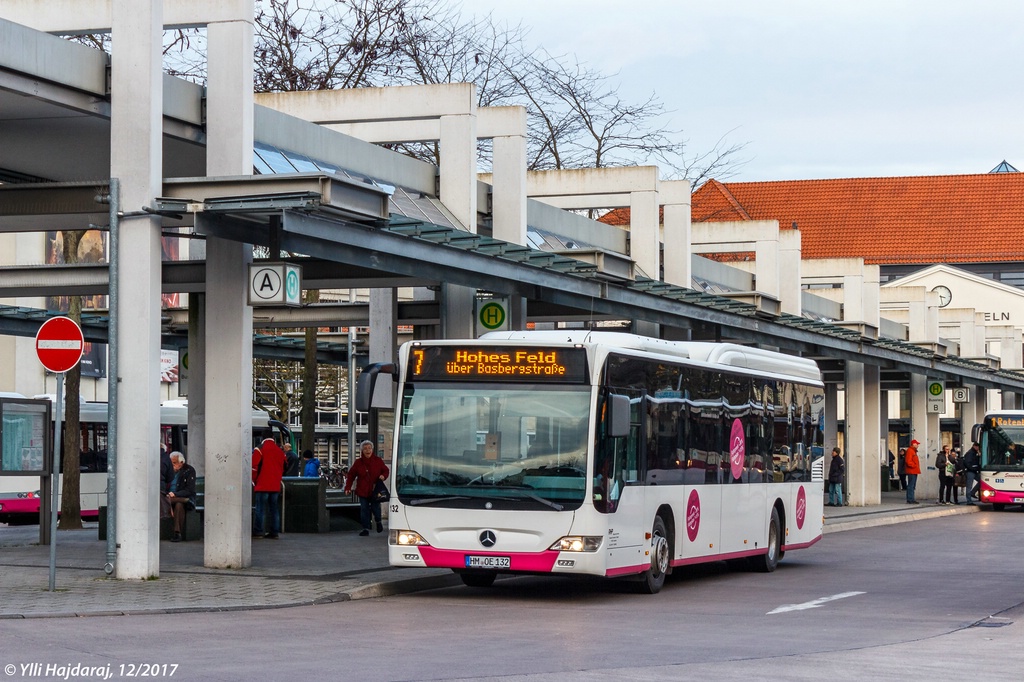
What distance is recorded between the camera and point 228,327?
18.7 m

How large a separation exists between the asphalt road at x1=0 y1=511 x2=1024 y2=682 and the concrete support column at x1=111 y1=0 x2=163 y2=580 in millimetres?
2639

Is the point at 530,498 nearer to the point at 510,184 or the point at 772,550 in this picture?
the point at 772,550

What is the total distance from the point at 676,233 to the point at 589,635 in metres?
20.7

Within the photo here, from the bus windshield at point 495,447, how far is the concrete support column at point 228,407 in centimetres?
276

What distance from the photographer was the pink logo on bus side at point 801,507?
22.8m

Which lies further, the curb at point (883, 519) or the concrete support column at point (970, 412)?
the concrete support column at point (970, 412)

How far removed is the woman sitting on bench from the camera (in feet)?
78.3

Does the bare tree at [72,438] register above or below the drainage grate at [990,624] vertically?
above

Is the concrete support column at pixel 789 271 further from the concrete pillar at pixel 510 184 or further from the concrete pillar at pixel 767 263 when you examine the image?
the concrete pillar at pixel 510 184

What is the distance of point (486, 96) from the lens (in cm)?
3969

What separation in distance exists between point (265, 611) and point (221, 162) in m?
5.89

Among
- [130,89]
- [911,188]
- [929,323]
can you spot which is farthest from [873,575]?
[911,188]

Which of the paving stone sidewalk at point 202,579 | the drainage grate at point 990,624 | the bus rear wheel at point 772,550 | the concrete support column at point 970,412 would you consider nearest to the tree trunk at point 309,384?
the paving stone sidewalk at point 202,579

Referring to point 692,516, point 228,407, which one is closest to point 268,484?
point 228,407
